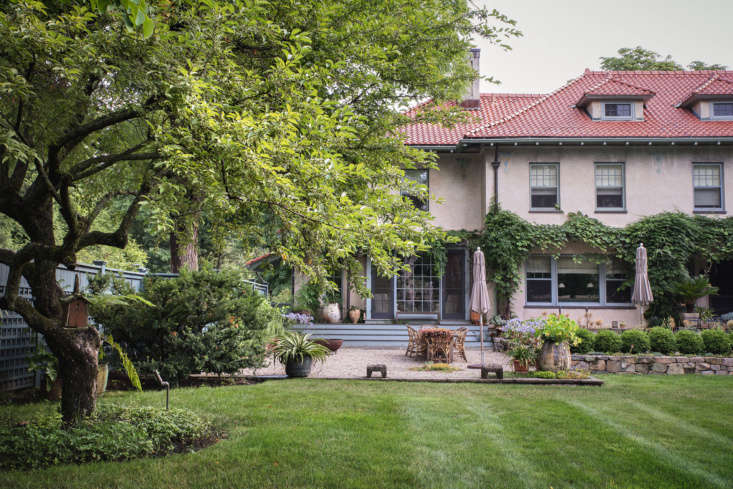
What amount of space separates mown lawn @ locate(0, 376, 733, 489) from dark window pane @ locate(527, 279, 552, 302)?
8875 mm

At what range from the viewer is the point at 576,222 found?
1672cm

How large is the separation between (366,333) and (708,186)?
12412 millimetres

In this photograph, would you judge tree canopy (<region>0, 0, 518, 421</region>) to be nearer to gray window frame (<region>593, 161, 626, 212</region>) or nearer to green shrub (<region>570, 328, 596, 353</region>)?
green shrub (<region>570, 328, 596, 353</region>)

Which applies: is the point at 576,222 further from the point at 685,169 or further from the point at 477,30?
the point at 477,30

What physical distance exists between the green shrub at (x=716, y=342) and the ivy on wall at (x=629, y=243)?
173 inches

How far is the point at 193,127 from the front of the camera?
12.5 feet

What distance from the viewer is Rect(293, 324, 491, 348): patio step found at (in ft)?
52.2

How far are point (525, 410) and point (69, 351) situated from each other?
5557 mm

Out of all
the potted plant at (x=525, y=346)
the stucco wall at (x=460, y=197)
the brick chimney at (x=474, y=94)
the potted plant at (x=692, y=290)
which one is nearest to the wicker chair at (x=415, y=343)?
the potted plant at (x=525, y=346)

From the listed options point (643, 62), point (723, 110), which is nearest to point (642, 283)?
point (723, 110)

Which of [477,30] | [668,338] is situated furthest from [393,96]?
[668,338]

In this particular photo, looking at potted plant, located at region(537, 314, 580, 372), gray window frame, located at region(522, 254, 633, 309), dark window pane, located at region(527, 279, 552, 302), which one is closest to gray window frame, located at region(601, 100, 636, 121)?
gray window frame, located at region(522, 254, 633, 309)

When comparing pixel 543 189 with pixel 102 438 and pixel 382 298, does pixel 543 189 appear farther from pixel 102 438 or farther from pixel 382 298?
pixel 102 438

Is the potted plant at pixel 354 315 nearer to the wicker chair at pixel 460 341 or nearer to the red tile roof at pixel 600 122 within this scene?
the wicker chair at pixel 460 341
